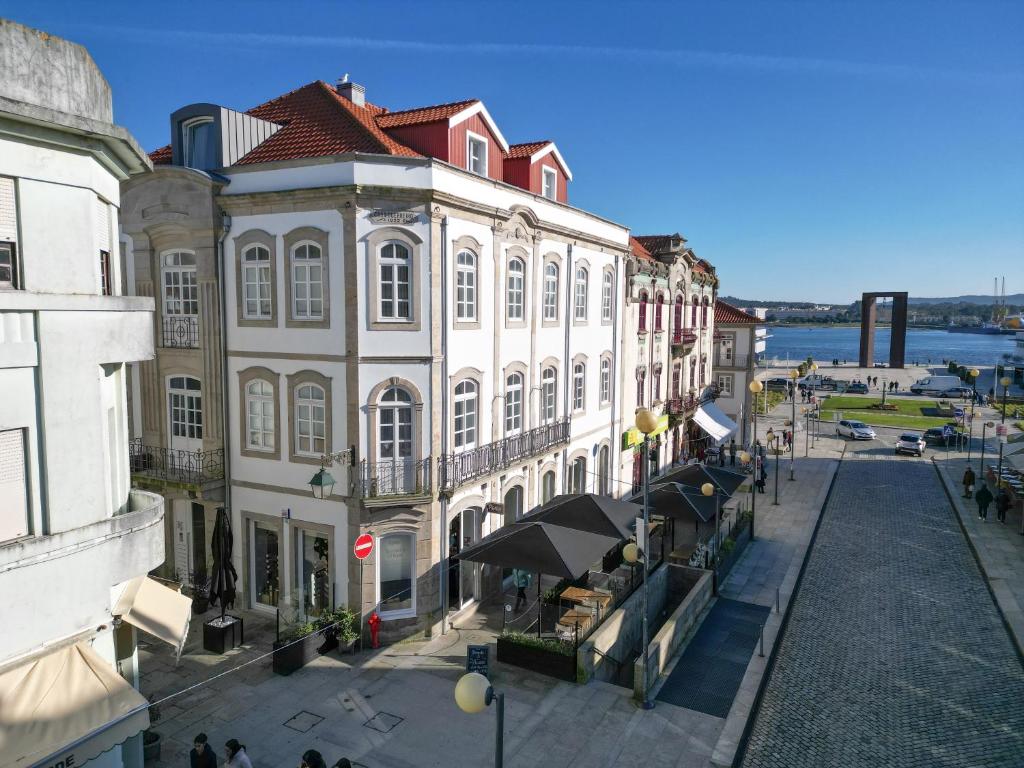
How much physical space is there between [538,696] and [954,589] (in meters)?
13.6

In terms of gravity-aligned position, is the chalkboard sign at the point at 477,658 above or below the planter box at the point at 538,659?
above

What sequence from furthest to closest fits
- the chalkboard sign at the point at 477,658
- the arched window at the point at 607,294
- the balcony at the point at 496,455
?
1. the arched window at the point at 607,294
2. the balcony at the point at 496,455
3. the chalkboard sign at the point at 477,658

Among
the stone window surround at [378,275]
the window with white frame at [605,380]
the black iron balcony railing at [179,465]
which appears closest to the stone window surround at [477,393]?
the stone window surround at [378,275]

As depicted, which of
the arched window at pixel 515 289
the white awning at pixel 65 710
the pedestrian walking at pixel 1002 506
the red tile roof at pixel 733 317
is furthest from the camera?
the red tile roof at pixel 733 317

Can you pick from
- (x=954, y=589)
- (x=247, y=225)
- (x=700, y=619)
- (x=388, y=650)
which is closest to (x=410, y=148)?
(x=247, y=225)

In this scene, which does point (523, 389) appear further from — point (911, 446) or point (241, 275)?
point (911, 446)

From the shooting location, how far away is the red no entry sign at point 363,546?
15.6 metres

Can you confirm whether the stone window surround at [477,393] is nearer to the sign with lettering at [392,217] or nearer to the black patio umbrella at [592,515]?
the black patio umbrella at [592,515]

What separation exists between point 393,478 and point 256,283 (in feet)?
18.8

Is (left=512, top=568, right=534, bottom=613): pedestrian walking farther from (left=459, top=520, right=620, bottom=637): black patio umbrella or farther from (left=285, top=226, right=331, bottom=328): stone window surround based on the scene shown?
(left=285, top=226, right=331, bottom=328): stone window surround

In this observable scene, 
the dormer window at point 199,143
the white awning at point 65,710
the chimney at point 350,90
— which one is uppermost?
the chimney at point 350,90

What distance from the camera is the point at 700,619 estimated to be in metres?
18.4

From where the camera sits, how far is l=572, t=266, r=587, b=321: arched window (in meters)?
24.1

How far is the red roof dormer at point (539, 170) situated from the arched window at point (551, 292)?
2.29 meters
